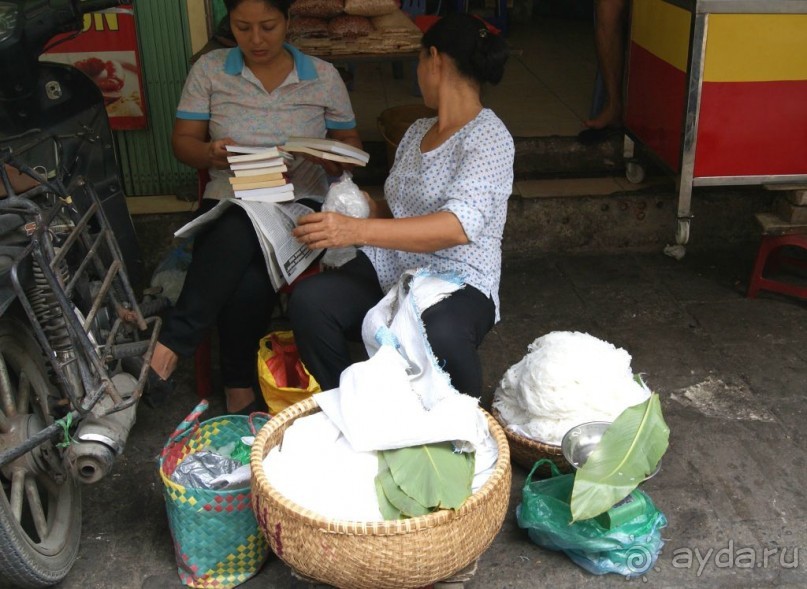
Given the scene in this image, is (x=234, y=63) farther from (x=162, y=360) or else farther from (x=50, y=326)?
(x=50, y=326)

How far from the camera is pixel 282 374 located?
3.25 metres

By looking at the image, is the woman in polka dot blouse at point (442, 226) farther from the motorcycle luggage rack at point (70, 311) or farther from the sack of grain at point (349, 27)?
the sack of grain at point (349, 27)

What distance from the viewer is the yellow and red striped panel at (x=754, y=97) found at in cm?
368

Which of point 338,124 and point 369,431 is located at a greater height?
point 338,124

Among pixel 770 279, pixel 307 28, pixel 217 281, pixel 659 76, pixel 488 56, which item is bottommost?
pixel 770 279

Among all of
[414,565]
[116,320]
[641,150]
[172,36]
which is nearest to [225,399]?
[116,320]

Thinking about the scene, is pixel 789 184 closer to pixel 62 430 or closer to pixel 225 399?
pixel 225 399

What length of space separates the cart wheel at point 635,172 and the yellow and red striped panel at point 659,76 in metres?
0.18

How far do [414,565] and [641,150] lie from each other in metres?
2.90

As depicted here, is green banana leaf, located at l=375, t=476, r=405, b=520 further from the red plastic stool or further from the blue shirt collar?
the red plastic stool

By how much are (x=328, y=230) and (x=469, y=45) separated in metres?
0.71

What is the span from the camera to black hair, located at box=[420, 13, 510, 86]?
2.84m

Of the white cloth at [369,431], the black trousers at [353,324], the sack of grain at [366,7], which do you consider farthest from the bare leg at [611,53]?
the white cloth at [369,431]

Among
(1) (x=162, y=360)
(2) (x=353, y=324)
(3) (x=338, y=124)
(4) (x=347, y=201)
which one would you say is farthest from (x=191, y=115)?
(2) (x=353, y=324)
